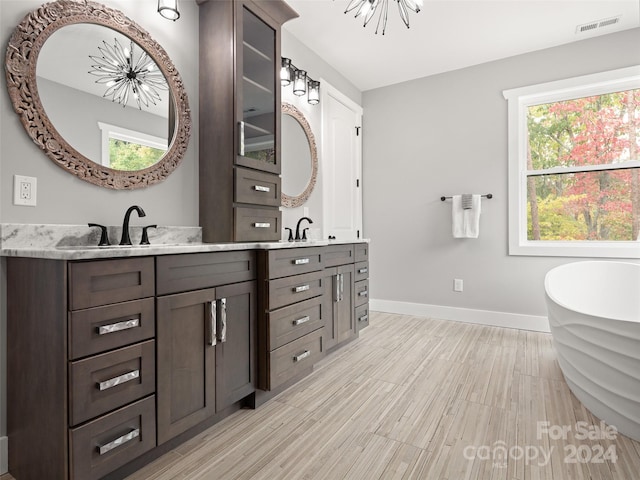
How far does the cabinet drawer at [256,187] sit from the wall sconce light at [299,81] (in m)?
0.94

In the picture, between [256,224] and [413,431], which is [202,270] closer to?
[256,224]

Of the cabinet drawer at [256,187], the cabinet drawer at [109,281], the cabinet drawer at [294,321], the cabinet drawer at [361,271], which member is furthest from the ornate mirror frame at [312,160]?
the cabinet drawer at [109,281]

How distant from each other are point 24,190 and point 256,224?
1176 mm

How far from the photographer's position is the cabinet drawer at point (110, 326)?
1169mm

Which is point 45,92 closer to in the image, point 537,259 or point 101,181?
point 101,181

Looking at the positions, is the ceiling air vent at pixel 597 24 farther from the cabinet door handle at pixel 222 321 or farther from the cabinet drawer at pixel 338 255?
the cabinet door handle at pixel 222 321

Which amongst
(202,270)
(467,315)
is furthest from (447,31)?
(202,270)

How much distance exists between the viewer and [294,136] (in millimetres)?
3168

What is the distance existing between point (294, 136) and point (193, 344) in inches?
84.9

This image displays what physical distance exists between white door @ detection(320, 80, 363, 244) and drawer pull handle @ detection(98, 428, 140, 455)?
250cm

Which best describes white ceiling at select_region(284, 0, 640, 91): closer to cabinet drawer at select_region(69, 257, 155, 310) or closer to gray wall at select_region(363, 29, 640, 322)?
gray wall at select_region(363, 29, 640, 322)

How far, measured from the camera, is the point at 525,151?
11.9 ft

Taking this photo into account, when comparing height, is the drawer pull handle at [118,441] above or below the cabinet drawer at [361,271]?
below

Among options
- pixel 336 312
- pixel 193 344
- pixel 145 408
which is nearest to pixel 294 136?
pixel 336 312
